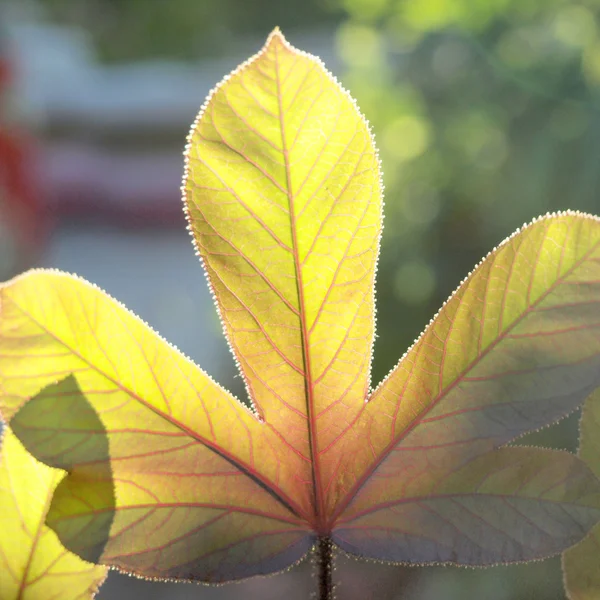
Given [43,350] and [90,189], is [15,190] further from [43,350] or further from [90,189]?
[43,350]

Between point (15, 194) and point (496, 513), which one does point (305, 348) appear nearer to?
point (496, 513)

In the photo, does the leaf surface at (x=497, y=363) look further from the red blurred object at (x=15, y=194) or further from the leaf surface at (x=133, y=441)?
the red blurred object at (x=15, y=194)

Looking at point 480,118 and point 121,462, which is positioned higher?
point 480,118

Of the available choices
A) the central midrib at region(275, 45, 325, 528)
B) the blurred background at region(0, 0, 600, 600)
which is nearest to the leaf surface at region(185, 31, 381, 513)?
the central midrib at region(275, 45, 325, 528)

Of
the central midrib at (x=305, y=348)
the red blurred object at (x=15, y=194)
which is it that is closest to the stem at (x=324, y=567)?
the central midrib at (x=305, y=348)

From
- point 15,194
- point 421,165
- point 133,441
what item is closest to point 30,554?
point 133,441

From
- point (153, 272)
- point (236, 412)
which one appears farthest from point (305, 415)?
point (153, 272)

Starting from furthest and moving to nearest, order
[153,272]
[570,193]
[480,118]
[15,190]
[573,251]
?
[153,272] < [15,190] < [480,118] < [570,193] < [573,251]

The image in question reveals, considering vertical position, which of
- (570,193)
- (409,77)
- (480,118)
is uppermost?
(409,77)
